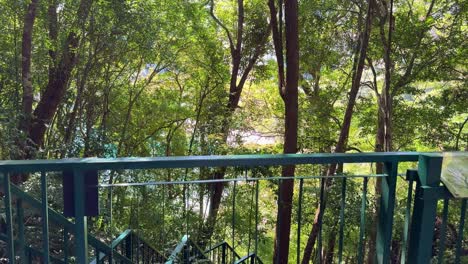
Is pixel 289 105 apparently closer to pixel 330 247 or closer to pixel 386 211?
pixel 330 247

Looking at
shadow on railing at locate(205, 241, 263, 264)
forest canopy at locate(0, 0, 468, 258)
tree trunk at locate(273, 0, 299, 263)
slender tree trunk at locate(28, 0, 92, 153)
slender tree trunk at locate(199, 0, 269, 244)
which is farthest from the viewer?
slender tree trunk at locate(199, 0, 269, 244)

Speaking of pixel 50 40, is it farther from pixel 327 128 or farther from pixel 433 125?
pixel 433 125

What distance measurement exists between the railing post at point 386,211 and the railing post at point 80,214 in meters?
1.51

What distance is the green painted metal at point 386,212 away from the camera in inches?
83.0

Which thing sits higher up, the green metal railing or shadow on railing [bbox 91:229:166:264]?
the green metal railing

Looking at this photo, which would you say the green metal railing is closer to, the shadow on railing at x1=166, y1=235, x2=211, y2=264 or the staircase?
the staircase

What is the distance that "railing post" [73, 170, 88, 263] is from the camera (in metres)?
1.76

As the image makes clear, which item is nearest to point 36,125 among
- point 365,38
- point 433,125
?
point 365,38

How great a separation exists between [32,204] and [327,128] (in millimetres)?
10652

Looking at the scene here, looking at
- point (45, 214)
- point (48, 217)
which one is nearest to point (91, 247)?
point (48, 217)

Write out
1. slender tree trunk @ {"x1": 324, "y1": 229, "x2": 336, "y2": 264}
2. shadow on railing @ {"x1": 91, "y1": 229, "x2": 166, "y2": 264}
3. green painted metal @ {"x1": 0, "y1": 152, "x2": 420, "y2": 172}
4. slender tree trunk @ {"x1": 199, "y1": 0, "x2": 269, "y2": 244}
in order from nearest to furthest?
1. green painted metal @ {"x1": 0, "y1": 152, "x2": 420, "y2": 172}
2. shadow on railing @ {"x1": 91, "y1": 229, "x2": 166, "y2": 264}
3. slender tree trunk @ {"x1": 324, "y1": 229, "x2": 336, "y2": 264}
4. slender tree trunk @ {"x1": 199, "y1": 0, "x2": 269, "y2": 244}

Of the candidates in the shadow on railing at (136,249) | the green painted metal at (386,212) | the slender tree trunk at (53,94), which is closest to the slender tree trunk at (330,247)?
the shadow on railing at (136,249)

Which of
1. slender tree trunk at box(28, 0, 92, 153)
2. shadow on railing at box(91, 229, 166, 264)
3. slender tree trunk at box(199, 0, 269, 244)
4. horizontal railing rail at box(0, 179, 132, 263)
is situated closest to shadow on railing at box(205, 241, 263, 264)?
shadow on railing at box(91, 229, 166, 264)

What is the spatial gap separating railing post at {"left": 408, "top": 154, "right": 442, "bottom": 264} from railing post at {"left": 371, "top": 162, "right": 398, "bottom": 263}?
11 centimetres
